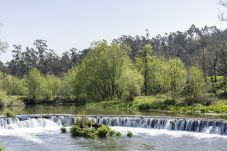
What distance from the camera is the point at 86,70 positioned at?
71688 mm

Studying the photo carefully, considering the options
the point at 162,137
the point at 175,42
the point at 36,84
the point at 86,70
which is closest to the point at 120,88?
→ the point at 86,70

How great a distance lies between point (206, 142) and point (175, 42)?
13628 centimetres

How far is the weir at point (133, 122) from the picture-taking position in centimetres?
3778

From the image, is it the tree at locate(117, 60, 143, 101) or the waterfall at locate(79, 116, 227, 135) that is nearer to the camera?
the waterfall at locate(79, 116, 227, 135)

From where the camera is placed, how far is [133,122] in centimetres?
4231

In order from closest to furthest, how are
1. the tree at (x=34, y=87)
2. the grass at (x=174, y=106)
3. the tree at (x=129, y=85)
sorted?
the grass at (x=174, y=106)
the tree at (x=129, y=85)
the tree at (x=34, y=87)

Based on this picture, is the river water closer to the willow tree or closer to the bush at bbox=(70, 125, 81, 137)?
the bush at bbox=(70, 125, 81, 137)

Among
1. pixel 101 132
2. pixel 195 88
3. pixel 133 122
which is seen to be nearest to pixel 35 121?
pixel 133 122

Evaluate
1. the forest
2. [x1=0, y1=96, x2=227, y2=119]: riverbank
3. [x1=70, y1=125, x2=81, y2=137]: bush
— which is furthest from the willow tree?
[x1=70, y1=125, x2=81, y2=137]: bush

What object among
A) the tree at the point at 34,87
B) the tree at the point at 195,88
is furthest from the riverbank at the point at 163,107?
the tree at the point at 34,87

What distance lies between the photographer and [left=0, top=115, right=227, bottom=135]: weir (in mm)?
37781

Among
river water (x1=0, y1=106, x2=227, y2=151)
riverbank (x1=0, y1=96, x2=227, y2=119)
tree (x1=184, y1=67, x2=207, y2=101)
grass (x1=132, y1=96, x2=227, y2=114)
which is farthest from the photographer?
tree (x1=184, y1=67, x2=207, y2=101)

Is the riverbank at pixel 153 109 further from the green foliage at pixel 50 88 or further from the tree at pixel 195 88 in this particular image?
the green foliage at pixel 50 88

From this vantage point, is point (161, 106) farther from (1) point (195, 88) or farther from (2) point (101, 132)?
(2) point (101, 132)
